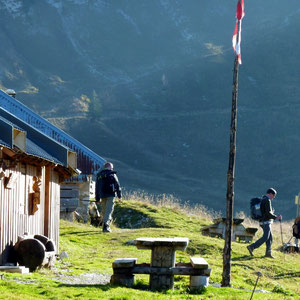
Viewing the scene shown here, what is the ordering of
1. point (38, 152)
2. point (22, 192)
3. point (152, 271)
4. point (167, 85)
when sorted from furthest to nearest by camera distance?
point (167, 85) < point (38, 152) < point (22, 192) < point (152, 271)

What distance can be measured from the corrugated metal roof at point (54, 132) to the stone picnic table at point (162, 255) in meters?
13.1

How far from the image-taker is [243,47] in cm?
11981

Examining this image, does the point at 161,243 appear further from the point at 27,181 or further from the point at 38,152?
the point at 38,152

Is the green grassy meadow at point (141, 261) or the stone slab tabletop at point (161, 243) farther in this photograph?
the stone slab tabletop at point (161, 243)

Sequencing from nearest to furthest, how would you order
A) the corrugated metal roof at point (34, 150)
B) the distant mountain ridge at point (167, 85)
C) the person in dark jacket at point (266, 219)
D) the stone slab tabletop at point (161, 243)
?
1. the stone slab tabletop at point (161, 243)
2. the corrugated metal roof at point (34, 150)
3. the person in dark jacket at point (266, 219)
4. the distant mountain ridge at point (167, 85)

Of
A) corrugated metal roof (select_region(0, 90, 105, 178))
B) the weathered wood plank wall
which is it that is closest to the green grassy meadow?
the weathered wood plank wall

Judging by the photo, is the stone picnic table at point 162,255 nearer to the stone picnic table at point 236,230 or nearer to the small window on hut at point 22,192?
the small window on hut at point 22,192

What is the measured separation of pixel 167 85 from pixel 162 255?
335 ft

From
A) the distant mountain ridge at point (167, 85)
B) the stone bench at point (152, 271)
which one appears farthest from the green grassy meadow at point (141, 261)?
the distant mountain ridge at point (167, 85)

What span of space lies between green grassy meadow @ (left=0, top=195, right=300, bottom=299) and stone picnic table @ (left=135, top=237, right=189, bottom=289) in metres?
0.20

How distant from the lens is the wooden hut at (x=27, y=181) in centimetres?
1282

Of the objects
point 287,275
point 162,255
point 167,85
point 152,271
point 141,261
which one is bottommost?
point 287,275

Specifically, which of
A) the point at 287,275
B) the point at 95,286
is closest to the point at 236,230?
the point at 287,275

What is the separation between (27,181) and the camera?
14500 millimetres
